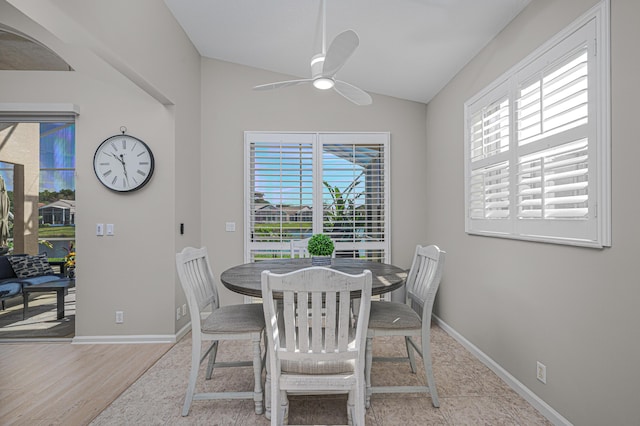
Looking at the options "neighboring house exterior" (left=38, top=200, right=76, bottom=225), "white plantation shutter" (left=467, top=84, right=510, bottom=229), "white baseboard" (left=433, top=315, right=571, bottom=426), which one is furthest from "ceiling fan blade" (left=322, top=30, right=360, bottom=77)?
"neighboring house exterior" (left=38, top=200, right=76, bottom=225)

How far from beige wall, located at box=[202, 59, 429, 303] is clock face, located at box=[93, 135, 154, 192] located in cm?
88

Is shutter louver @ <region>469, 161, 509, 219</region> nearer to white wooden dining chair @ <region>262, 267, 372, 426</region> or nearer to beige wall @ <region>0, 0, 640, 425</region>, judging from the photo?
beige wall @ <region>0, 0, 640, 425</region>

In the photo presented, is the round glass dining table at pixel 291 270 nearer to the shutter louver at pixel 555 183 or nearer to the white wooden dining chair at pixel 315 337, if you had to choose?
the white wooden dining chair at pixel 315 337

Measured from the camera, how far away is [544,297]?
2123 millimetres

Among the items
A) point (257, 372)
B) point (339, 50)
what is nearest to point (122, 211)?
point (257, 372)

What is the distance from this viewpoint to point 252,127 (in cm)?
415

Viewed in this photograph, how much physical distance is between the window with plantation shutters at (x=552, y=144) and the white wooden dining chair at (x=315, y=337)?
4.14 ft

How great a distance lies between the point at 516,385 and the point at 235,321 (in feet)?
6.58

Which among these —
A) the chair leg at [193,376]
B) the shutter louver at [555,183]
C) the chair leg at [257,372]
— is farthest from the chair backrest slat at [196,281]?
the shutter louver at [555,183]

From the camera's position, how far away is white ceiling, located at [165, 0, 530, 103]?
8.45 ft

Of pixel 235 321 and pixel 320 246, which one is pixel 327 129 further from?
pixel 235 321

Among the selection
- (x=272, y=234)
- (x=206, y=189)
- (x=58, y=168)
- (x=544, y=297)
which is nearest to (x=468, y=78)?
(x=544, y=297)

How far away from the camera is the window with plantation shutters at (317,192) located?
411 centimetres

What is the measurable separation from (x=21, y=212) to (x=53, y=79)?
1.47m
